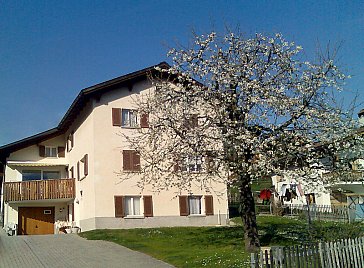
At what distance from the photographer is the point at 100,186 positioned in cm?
2902

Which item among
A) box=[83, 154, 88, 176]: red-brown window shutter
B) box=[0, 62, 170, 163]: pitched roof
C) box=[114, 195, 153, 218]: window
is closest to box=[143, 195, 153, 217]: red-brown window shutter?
box=[114, 195, 153, 218]: window

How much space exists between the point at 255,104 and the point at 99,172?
14.2 metres

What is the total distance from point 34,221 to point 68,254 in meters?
17.2

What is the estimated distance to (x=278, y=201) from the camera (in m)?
39.8

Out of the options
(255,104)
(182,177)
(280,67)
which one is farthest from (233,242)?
(280,67)

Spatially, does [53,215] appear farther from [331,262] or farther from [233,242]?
[331,262]

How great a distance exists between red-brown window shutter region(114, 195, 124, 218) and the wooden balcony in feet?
20.5

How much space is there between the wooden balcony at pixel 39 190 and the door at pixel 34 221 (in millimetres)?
2494

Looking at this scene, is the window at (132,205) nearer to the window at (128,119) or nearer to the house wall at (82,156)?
the house wall at (82,156)

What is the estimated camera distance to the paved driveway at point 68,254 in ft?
55.6

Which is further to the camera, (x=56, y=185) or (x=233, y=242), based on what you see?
(x=56, y=185)

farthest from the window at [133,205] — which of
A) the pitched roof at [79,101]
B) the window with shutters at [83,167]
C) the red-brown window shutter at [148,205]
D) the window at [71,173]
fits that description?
the window at [71,173]

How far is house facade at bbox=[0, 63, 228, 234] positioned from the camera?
96.0 feet

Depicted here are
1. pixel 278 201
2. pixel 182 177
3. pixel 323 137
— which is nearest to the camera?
pixel 323 137
